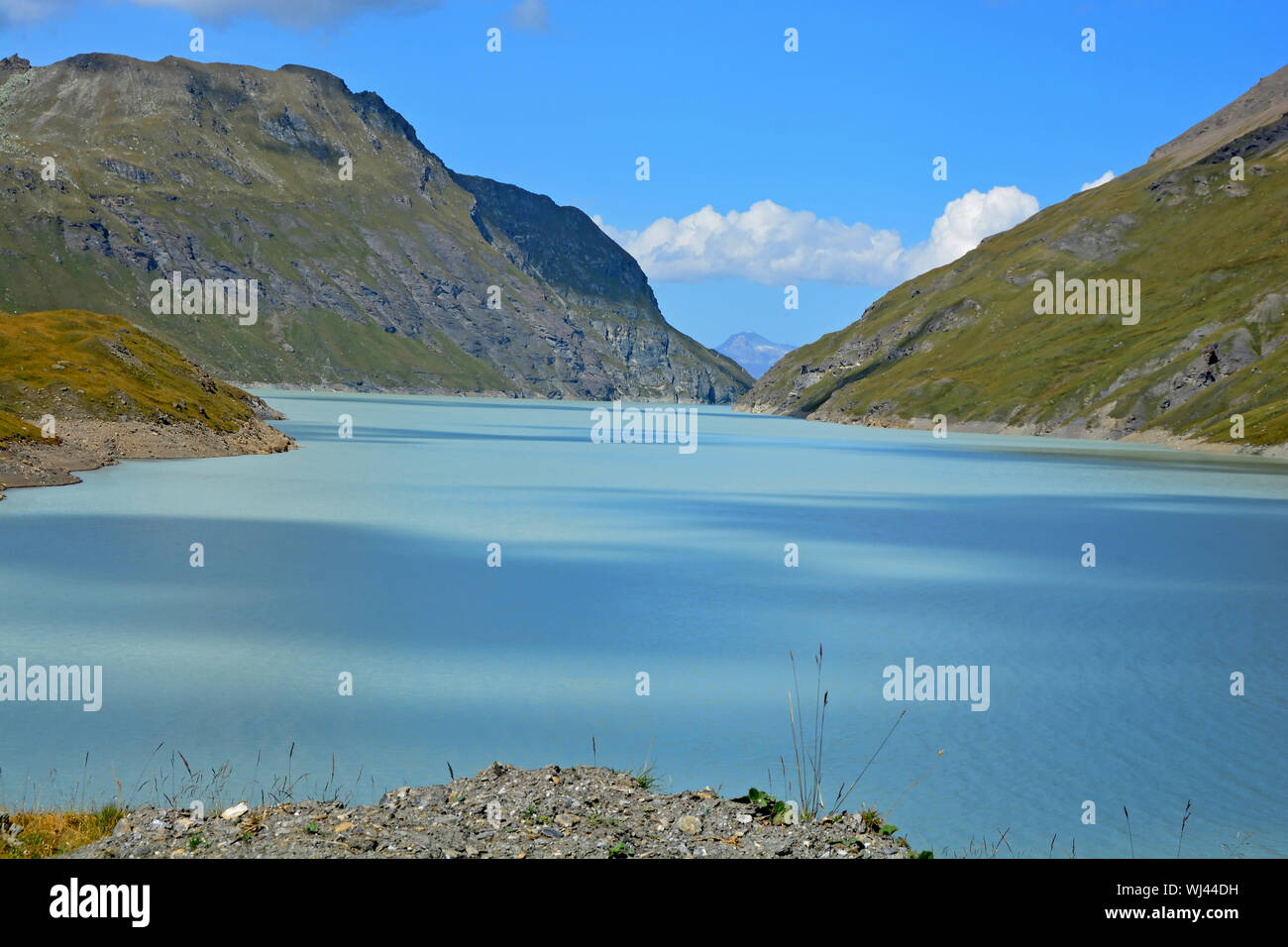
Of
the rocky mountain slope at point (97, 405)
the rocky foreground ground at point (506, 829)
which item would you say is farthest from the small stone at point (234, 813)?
the rocky mountain slope at point (97, 405)

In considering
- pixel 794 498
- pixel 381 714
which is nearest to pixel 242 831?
pixel 381 714

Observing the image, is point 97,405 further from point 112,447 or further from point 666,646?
point 666,646

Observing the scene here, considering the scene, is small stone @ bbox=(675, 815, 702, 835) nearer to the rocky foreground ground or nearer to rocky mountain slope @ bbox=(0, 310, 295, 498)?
the rocky foreground ground

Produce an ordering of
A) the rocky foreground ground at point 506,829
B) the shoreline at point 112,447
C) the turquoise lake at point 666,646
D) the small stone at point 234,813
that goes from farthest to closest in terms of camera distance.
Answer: the shoreline at point 112,447
the turquoise lake at point 666,646
the small stone at point 234,813
the rocky foreground ground at point 506,829

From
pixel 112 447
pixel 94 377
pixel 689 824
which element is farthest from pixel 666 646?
pixel 94 377

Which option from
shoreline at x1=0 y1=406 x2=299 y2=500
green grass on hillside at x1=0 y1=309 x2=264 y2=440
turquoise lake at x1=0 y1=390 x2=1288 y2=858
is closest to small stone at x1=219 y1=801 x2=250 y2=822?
turquoise lake at x1=0 y1=390 x2=1288 y2=858

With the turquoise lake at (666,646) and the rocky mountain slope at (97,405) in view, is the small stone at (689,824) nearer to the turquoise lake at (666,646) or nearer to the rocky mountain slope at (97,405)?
the turquoise lake at (666,646)

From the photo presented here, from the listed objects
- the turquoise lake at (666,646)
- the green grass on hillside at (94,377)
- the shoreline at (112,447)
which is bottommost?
the turquoise lake at (666,646)
